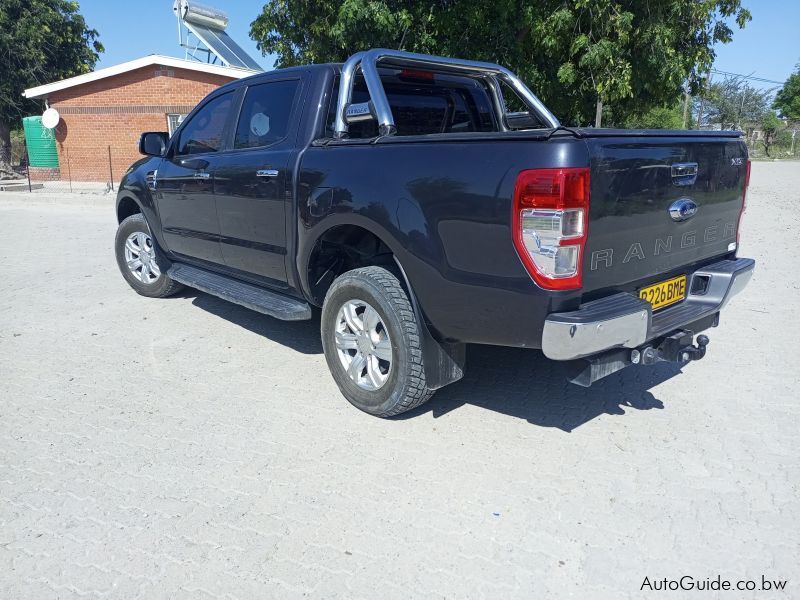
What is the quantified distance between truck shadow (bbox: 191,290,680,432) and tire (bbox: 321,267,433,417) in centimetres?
28

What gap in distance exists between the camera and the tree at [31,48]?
26953mm

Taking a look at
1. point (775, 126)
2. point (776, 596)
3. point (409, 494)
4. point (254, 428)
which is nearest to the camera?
point (776, 596)

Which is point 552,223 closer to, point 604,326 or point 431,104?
point 604,326

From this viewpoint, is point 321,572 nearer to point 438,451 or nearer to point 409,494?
point 409,494

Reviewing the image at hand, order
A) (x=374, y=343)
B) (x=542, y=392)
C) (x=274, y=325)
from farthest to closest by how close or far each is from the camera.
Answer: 1. (x=274, y=325)
2. (x=542, y=392)
3. (x=374, y=343)

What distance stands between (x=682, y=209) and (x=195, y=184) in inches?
140

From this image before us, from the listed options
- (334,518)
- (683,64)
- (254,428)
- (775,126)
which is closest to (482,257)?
(334,518)

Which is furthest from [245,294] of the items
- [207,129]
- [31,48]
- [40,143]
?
[31,48]

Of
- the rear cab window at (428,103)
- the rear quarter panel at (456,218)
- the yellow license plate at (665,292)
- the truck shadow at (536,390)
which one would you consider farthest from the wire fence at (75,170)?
the yellow license plate at (665,292)

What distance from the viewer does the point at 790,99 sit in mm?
64688

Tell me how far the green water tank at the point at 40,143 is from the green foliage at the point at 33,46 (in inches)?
174

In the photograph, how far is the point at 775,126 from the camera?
182ft

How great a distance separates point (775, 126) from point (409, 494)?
63.7 meters

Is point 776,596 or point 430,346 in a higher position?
point 430,346
